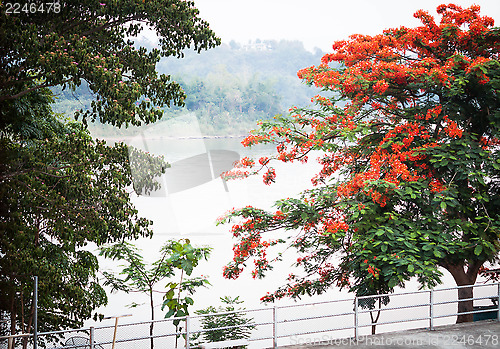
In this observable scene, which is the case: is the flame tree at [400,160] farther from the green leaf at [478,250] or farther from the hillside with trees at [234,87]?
the hillside with trees at [234,87]

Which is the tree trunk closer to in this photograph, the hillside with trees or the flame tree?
the flame tree

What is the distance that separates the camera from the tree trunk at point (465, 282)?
9.21 meters

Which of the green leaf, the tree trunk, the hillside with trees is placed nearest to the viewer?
the green leaf

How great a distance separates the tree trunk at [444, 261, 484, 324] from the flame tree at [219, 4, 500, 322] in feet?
0.09

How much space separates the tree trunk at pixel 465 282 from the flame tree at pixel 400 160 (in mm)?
26

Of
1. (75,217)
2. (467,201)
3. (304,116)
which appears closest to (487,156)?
(467,201)

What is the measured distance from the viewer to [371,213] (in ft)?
26.2

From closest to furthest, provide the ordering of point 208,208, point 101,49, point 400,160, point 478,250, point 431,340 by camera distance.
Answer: point 431,340, point 478,250, point 101,49, point 400,160, point 208,208

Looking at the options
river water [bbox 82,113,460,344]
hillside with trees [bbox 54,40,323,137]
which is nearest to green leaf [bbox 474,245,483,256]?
river water [bbox 82,113,460,344]

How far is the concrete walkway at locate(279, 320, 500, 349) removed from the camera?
6820 mm

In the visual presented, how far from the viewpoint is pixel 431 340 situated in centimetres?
700

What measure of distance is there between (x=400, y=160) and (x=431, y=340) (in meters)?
2.85

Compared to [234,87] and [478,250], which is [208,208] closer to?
[234,87]

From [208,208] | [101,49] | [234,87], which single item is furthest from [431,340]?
[234,87]
